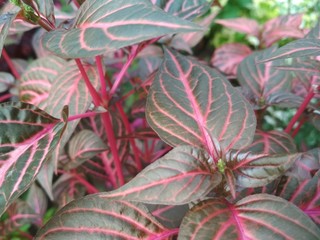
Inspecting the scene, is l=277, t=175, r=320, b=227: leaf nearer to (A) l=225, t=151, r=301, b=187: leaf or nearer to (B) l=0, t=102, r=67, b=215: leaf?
(A) l=225, t=151, r=301, b=187: leaf

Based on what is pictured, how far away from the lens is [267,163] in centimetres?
51

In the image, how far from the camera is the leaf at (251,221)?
0.47m

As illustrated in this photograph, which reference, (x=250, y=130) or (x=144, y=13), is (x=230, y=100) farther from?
(x=144, y=13)

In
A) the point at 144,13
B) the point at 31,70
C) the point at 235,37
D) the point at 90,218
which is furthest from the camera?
the point at 235,37

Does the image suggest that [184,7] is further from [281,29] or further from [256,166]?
[281,29]

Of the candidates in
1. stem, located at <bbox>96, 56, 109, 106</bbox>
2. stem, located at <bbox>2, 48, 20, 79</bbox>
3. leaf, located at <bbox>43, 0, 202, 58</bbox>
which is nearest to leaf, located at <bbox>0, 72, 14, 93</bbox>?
stem, located at <bbox>2, 48, 20, 79</bbox>

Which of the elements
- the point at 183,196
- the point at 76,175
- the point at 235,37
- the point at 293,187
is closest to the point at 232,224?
the point at 183,196

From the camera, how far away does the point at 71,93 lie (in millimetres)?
729

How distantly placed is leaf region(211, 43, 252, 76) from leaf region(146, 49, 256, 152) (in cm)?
62

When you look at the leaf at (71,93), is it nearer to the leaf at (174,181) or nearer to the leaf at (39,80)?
the leaf at (39,80)

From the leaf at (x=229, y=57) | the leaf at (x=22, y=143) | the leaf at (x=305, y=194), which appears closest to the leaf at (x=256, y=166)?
the leaf at (x=305, y=194)

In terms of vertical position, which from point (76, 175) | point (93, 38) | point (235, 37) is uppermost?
point (93, 38)

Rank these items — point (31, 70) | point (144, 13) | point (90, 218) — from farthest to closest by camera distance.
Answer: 1. point (31, 70)
2. point (90, 218)
3. point (144, 13)

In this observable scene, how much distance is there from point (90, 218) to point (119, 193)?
10 centimetres
